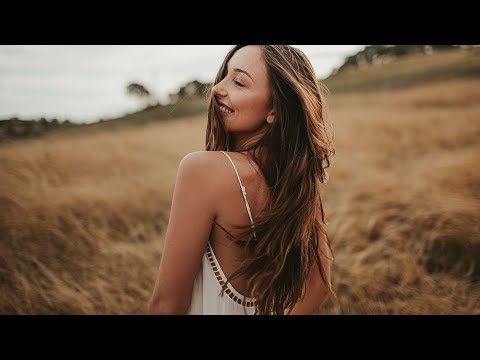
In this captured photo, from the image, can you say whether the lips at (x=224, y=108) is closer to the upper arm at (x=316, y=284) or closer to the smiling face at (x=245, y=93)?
the smiling face at (x=245, y=93)

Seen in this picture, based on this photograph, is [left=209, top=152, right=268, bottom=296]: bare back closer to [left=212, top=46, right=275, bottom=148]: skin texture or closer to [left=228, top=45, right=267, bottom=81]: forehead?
[left=212, top=46, right=275, bottom=148]: skin texture

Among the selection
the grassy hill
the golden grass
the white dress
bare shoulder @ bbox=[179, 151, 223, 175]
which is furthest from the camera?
the grassy hill

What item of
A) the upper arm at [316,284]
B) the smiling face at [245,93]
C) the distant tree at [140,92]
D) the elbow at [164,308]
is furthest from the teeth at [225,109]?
the distant tree at [140,92]

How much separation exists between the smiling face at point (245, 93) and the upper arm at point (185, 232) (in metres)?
0.26

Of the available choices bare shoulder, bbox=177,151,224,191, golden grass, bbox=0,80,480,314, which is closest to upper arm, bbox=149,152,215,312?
bare shoulder, bbox=177,151,224,191

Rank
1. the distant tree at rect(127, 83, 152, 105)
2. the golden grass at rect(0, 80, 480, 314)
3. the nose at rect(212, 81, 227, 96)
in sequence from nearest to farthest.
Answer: the nose at rect(212, 81, 227, 96), the golden grass at rect(0, 80, 480, 314), the distant tree at rect(127, 83, 152, 105)

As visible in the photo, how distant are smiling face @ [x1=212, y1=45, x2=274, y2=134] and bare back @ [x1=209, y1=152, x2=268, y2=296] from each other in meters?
0.16

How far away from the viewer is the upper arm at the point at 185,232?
129 centimetres

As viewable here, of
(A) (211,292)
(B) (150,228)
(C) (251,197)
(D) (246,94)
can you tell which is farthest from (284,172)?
(B) (150,228)

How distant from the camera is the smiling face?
1.46 m

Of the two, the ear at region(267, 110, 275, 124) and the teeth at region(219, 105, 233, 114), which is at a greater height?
the teeth at region(219, 105, 233, 114)

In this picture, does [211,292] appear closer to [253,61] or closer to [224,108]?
[224,108]

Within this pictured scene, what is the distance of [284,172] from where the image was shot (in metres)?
1.44
